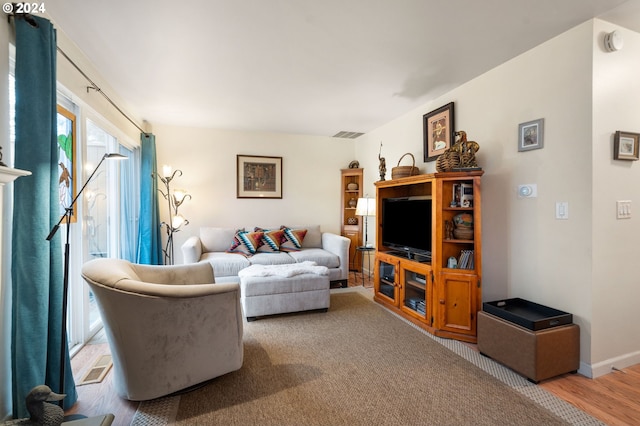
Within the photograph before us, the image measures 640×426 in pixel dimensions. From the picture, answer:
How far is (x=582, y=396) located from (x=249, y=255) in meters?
3.61

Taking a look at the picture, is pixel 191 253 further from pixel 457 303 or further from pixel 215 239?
pixel 457 303

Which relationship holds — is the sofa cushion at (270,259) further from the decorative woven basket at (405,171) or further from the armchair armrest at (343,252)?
the decorative woven basket at (405,171)

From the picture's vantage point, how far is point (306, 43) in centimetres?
233

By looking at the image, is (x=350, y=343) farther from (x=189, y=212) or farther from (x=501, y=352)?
(x=189, y=212)

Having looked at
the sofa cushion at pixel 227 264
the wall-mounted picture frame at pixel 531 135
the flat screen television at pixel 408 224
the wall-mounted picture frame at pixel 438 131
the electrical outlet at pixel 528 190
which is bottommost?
the sofa cushion at pixel 227 264

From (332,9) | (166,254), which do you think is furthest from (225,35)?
(166,254)

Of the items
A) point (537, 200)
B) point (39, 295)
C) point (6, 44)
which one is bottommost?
point (39, 295)

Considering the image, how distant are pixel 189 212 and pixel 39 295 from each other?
3.29 m

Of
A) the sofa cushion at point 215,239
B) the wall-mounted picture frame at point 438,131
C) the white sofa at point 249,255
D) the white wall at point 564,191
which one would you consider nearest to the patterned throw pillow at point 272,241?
the white sofa at point 249,255

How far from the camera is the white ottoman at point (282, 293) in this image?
123 inches

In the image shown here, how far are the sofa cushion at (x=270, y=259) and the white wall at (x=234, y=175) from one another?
1.01 metres

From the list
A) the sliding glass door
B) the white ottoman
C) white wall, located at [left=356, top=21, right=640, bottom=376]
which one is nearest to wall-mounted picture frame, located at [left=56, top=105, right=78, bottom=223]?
the sliding glass door

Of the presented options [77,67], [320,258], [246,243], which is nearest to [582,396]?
[320,258]

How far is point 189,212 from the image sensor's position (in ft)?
15.7
